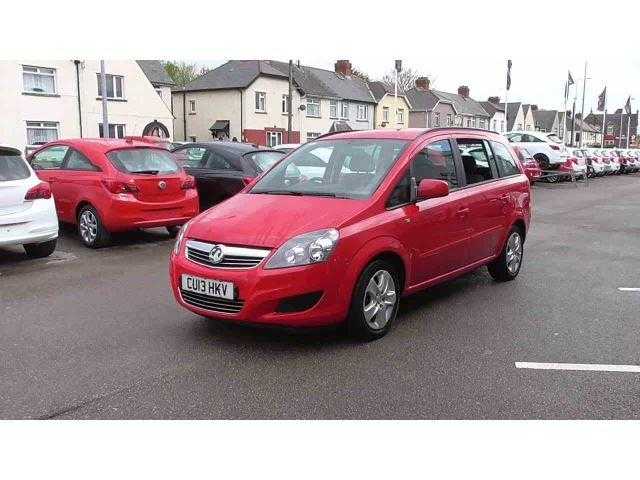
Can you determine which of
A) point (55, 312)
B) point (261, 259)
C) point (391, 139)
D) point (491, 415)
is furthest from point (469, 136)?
point (55, 312)

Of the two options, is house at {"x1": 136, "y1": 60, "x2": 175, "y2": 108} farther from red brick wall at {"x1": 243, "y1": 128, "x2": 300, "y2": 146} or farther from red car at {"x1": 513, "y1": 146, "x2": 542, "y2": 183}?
red car at {"x1": 513, "y1": 146, "x2": 542, "y2": 183}

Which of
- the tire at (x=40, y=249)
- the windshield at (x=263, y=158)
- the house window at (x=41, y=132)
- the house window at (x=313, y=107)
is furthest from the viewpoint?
the house window at (x=313, y=107)

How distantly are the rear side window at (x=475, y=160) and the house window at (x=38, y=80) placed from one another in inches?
1089

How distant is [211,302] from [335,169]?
1.76m

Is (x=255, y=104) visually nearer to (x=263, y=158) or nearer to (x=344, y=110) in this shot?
(x=344, y=110)

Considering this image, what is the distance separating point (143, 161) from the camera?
9.47 m

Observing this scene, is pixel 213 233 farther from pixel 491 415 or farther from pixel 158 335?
pixel 491 415

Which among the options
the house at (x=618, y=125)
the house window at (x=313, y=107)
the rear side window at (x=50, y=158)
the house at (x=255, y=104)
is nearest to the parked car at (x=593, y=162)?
the house at (x=255, y=104)

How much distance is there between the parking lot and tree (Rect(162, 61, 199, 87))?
70.3 metres

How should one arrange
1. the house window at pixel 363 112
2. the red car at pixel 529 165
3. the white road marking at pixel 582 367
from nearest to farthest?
the white road marking at pixel 582 367
the red car at pixel 529 165
the house window at pixel 363 112

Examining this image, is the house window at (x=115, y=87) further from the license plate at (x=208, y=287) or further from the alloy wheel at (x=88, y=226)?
the license plate at (x=208, y=287)

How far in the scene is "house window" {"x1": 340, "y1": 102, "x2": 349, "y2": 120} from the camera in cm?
5172

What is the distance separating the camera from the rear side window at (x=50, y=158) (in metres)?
9.98

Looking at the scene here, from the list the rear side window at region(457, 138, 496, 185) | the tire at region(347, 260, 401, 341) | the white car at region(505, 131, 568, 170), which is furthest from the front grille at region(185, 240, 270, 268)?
the white car at region(505, 131, 568, 170)
